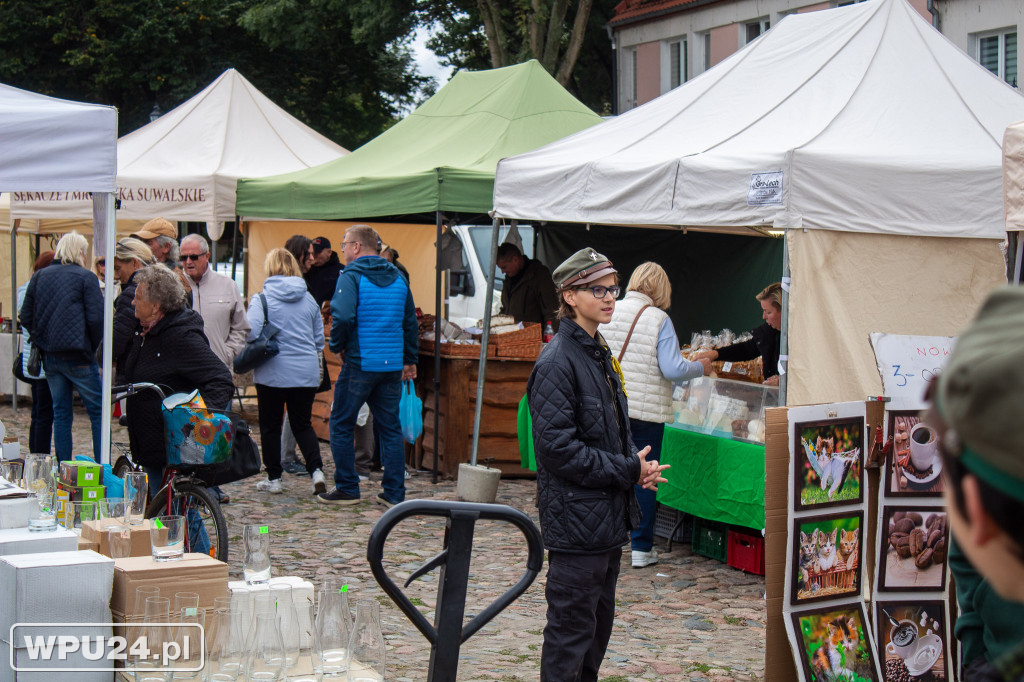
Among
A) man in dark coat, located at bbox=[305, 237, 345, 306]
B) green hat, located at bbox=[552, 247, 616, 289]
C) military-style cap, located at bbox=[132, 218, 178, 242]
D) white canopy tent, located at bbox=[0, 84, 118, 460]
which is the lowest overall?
green hat, located at bbox=[552, 247, 616, 289]

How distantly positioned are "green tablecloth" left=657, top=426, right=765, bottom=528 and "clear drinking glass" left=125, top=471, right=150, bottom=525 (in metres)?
3.30

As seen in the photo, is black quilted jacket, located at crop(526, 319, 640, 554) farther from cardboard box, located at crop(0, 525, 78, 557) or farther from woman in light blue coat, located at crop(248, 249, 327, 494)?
woman in light blue coat, located at crop(248, 249, 327, 494)

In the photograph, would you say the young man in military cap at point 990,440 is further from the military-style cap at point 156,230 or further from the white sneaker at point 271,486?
the military-style cap at point 156,230

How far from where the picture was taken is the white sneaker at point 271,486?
8.66 metres

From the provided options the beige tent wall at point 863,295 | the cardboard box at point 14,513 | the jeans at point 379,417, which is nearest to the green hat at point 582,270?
the cardboard box at point 14,513

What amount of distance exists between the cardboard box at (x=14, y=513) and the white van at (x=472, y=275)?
400 inches

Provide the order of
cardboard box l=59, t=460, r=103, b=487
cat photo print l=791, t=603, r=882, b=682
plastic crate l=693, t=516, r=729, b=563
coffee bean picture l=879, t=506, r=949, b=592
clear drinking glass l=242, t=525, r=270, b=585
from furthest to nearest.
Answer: plastic crate l=693, t=516, r=729, b=563, cardboard box l=59, t=460, r=103, b=487, coffee bean picture l=879, t=506, r=949, b=592, cat photo print l=791, t=603, r=882, b=682, clear drinking glass l=242, t=525, r=270, b=585

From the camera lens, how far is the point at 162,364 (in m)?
5.91

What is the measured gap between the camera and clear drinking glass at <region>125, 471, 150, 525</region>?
3727 millimetres

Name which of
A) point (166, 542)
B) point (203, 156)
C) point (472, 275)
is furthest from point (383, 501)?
point (472, 275)

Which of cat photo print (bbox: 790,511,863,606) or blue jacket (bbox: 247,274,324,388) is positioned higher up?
blue jacket (bbox: 247,274,324,388)

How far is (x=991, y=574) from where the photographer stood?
1066mm

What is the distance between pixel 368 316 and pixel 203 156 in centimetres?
563

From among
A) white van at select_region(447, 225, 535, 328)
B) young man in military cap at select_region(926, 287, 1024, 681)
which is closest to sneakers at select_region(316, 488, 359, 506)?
white van at select_region(447, 225, 535, 328)
